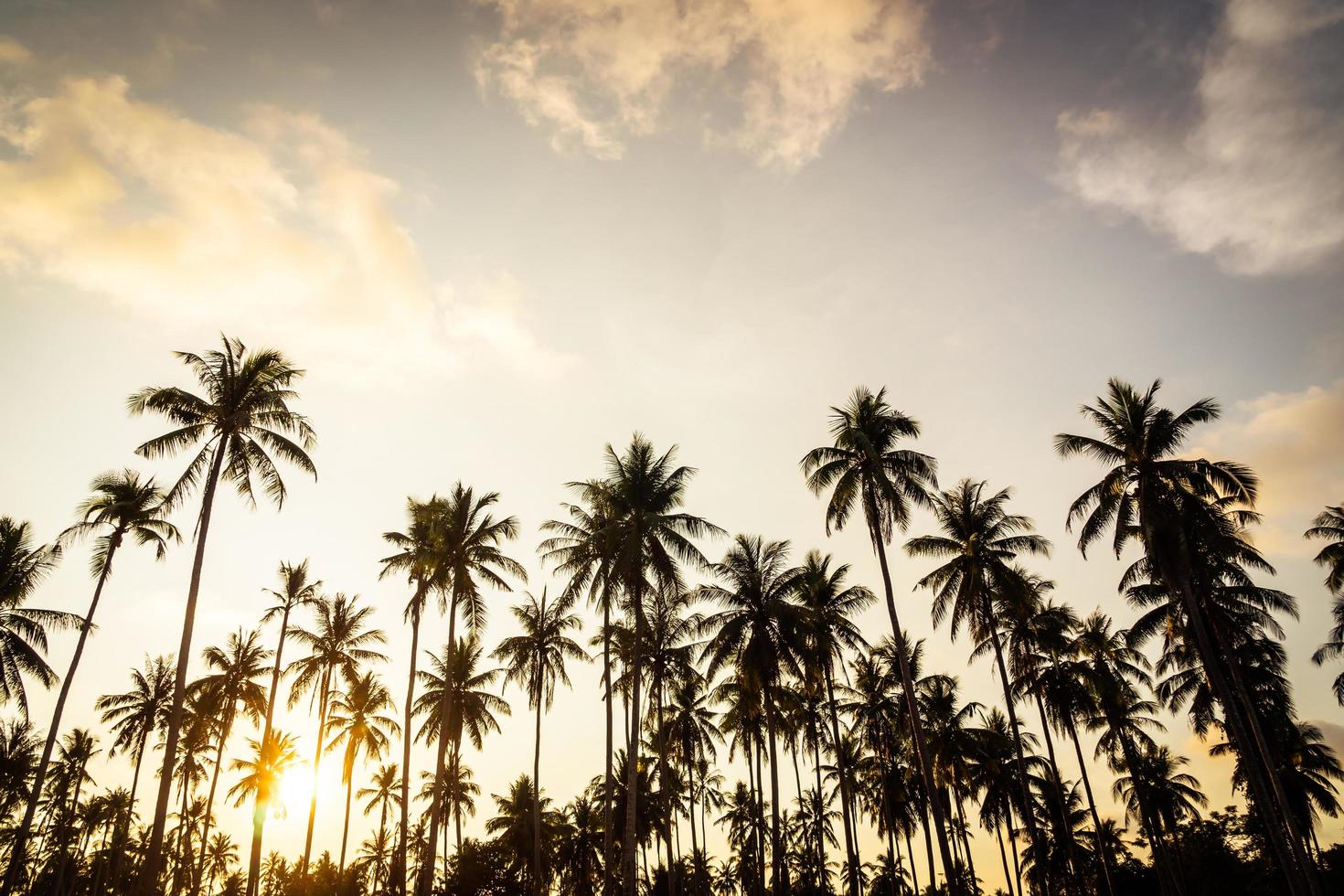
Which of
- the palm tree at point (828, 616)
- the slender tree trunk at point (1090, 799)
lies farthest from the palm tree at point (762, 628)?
the slender tree trunk at point (1090, 799)

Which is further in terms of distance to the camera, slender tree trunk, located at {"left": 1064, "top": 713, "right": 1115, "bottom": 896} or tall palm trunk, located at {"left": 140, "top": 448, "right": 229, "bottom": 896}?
slender tree trunk, located at {"left": 1064, "top": 713, "right": 1115, "bottom": 896}

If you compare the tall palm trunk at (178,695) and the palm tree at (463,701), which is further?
the palm tree at (463,701)

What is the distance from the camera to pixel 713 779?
56625 mm

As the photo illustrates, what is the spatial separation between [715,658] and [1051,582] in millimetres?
19856

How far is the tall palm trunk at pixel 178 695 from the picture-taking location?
19.3m

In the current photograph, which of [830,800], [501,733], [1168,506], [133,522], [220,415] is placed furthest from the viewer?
[830,800]

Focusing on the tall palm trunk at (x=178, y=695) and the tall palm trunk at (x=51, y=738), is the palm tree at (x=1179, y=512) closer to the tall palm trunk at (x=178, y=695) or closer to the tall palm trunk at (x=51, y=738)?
the tall palm trunk at (x=178, y=695)

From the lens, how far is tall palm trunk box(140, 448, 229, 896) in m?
19.3

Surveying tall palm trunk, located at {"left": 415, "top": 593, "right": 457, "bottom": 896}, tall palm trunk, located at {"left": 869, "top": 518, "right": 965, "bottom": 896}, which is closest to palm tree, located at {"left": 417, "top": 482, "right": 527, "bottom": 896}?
tall palm trunk, located at {"left": 415, "top": 593, "right": 457, "bottom": 896}

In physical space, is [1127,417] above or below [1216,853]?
above

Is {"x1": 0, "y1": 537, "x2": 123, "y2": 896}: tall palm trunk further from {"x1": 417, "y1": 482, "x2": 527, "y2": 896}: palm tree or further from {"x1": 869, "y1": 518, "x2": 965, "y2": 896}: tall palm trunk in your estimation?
{"x1": 869, "y1": 518, "x2": 965, "y2": 896}: tall palm trunk

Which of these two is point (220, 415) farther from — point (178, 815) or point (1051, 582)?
point (178, 815)

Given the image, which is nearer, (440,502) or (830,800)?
(440,502)

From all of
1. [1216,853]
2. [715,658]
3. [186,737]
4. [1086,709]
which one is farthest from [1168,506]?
[186,737]
